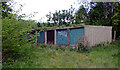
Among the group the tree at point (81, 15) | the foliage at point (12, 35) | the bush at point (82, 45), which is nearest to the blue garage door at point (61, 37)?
the bush at point (82, 45)

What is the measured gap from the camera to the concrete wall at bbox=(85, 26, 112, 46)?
9244 mm

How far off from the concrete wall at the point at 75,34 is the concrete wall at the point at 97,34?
446mm

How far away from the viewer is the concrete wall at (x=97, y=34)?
9244 mm

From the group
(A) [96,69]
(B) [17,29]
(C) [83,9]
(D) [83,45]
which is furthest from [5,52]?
(C) [83,9]

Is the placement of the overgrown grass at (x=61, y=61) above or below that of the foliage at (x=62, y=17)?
below

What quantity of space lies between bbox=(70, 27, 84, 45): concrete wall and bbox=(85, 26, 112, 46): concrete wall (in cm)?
45

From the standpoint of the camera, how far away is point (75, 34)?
31.2 feet

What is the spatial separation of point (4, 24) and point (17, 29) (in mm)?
489

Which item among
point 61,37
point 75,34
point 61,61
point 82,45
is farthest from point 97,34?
point 61,61

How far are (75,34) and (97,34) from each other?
2.21 metres

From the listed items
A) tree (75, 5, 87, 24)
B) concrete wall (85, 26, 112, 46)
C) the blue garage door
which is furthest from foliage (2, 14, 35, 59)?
tree (75, 5, 87, 24)

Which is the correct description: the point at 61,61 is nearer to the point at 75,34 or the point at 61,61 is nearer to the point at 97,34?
the point at 75,34

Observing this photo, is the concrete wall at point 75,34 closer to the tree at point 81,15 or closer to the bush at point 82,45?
the bush at point 82,45

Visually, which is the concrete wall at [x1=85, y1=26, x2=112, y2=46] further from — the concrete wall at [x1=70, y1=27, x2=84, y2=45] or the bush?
the bush
